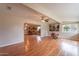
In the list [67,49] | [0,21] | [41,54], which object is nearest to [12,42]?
[0,21]

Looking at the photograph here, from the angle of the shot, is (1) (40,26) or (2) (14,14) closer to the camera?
(2) (14,14)

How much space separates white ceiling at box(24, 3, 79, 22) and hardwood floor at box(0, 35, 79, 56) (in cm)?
51

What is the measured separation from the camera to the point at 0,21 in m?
2.60

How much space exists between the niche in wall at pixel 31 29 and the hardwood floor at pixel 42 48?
3.7 inches

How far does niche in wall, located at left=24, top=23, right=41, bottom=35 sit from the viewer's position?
279 centimetres

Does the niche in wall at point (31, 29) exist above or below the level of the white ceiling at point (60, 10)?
below

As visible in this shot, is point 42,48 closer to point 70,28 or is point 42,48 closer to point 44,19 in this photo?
point 44,19

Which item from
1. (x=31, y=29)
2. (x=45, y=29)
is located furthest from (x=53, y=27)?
(x=31, y=29)

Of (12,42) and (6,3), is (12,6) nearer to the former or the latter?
(6,3)

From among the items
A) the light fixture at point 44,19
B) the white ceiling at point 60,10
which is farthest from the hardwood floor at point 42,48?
the white ceiling at point 60,10

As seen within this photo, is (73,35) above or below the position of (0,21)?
below

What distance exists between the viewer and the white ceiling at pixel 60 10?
2.63m

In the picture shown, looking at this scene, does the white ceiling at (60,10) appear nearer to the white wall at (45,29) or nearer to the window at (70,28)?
the window at (70,28)

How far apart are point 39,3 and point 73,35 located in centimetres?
102
